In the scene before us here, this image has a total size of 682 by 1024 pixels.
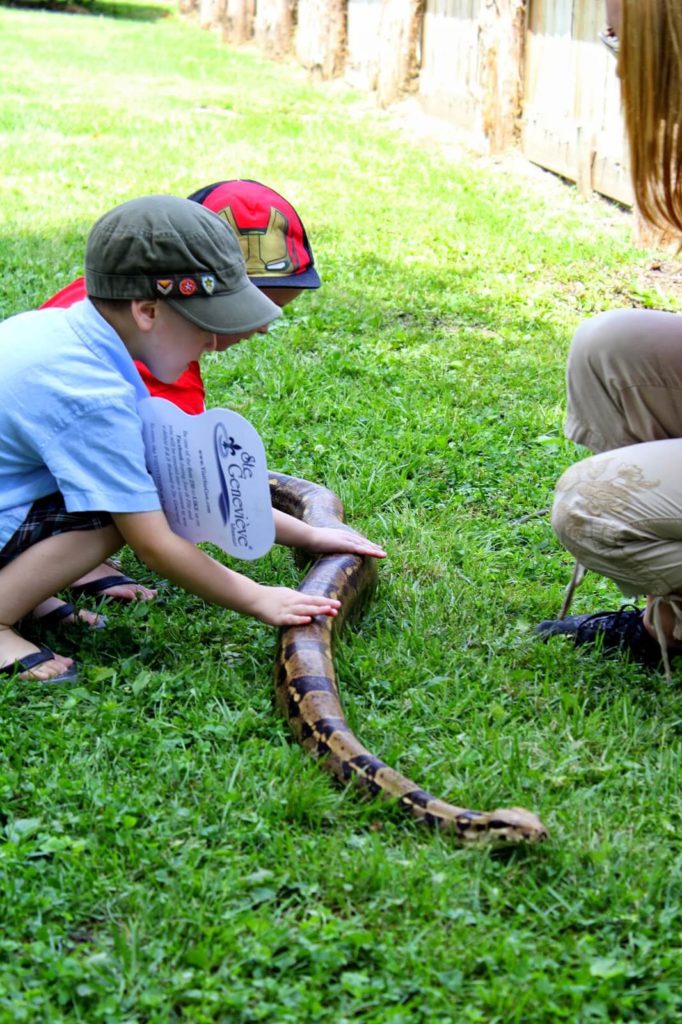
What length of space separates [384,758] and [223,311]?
44.3 inches

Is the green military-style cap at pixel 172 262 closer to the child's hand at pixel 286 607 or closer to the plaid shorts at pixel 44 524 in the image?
the plaid shorts at pixel 44 524

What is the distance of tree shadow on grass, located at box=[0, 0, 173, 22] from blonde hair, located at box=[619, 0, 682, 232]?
77.4ft

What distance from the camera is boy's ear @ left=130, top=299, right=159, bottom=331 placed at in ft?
9.18

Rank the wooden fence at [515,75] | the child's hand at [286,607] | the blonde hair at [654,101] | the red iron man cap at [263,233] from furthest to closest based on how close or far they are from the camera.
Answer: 1. the wooden fence at [515,75]
2. the red iron man cap at [263,233]
3. the child's hand at [286,607]
4. the blonde hair at [654,101]

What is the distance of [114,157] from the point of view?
30.5ft

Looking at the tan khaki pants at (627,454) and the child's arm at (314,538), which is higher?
the tan khaki pants at (627,454)

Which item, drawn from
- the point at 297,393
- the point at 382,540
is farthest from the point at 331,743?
the point at 297,393

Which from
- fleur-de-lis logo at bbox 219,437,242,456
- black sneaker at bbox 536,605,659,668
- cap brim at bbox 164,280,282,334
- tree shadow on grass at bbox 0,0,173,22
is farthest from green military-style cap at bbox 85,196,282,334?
tree shadow on grass at bbox 0,0,173,22

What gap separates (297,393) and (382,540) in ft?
4.12

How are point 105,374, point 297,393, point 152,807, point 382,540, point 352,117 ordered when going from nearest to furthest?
point 152,807 < point 105,374 < point 382,540 < point 297,393 < point 352,117

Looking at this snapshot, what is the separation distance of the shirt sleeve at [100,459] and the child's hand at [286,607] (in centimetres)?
40

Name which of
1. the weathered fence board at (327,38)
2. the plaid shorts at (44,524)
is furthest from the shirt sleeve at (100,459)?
the weathered fence board at (327,38)

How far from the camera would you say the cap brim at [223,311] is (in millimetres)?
2789

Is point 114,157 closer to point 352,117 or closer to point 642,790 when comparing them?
point 352,117
